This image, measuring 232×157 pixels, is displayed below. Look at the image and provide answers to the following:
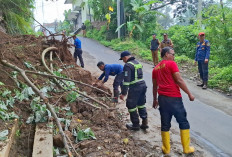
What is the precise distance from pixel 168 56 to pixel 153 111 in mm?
2655

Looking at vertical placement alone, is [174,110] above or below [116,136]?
above

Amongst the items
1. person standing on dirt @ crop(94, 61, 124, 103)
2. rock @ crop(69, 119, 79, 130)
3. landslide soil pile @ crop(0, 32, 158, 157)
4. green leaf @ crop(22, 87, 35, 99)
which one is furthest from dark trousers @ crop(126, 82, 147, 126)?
green leaf @ crop(22, 87, 35, 99)

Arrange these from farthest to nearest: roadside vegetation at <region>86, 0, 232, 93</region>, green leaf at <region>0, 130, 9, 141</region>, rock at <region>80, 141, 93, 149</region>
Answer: roadside vegetation at <region>86, 0, 232, 93</region>, rock at <region>80, 141, 93, 149</region>, green leaf at <region>0, 130, 9, 141</region>

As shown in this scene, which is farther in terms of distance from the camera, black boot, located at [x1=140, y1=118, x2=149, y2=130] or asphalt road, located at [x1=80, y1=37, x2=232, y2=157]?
black boot, located at [x1=140, y1=118, x2=149, y2=130]

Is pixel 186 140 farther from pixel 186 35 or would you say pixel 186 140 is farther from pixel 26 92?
pixel 186 35

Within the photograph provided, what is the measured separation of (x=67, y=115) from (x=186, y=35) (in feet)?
50.0

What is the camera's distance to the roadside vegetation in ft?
30.9

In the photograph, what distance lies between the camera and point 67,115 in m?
4.73

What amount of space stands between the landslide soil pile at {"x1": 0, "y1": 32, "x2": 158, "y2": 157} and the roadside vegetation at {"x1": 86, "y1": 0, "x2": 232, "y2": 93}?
16.7 ft

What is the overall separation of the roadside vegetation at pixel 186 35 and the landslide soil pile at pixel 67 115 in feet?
16.7

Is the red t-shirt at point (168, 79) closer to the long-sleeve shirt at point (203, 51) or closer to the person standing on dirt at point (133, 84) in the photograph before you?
the person standing on dirt at point (133, 84)

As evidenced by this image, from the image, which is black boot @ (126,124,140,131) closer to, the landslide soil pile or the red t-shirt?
the landslide soil pile

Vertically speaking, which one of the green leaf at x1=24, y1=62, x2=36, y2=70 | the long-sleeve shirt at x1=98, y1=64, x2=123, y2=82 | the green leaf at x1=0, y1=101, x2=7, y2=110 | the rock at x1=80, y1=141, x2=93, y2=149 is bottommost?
the rock at x1=80, y1=141, x2=93, y2=149

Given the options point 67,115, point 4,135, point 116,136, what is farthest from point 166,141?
point 4,135
